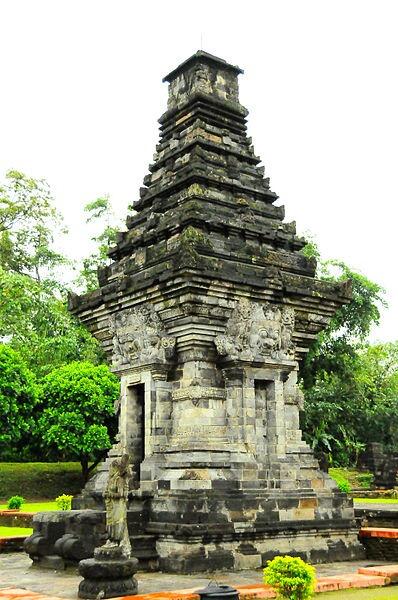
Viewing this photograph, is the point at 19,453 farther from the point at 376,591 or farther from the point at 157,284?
the point at 376,591

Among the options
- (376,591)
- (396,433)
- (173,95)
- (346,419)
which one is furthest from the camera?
(396,433)

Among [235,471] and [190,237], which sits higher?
[190,237]

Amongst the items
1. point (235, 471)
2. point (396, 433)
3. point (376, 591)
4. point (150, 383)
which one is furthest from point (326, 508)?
point (396, 433)

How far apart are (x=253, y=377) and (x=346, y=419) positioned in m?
28.4

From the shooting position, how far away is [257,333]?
13047 mm

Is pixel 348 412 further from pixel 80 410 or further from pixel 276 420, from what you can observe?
pixel 276 420

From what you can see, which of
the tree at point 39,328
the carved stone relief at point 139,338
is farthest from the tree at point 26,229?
the carved stone relief at point 139,338

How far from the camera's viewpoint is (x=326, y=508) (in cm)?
1285

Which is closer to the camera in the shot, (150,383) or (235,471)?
(235,471)

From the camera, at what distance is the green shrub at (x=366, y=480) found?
131 ft

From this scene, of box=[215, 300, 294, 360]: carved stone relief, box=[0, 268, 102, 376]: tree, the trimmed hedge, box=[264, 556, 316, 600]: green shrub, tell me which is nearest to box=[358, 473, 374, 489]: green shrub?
the trimmed hedge

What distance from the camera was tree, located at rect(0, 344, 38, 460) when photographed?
30.8 m

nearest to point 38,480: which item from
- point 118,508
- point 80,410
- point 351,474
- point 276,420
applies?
point 80,410

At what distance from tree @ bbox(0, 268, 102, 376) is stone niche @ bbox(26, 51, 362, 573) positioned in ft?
70.5
